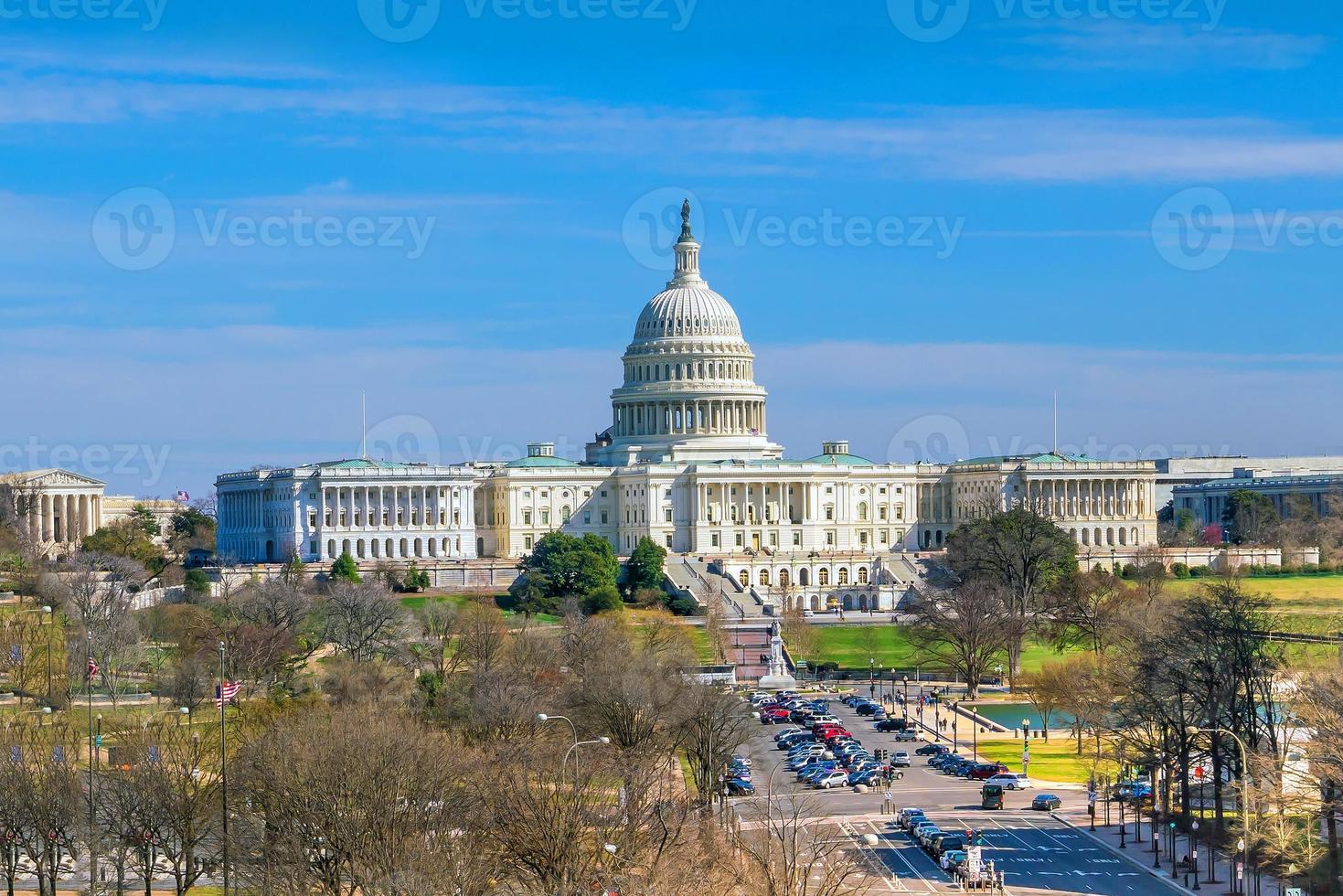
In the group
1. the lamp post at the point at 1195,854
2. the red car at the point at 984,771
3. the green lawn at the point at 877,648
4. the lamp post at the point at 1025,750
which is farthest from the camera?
the green lawn at the point at 877,648

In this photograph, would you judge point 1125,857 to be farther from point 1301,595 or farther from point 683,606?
point 683,606

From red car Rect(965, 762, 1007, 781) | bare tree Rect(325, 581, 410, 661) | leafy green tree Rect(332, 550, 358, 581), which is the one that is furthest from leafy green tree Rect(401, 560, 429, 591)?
red car Rect(965, 762, 1007, 781)

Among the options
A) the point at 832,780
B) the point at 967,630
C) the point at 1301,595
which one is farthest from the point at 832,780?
the point at 1301,595

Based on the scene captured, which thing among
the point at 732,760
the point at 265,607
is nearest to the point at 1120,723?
the point at 732,760

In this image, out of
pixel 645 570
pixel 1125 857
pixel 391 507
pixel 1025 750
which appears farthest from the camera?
pixel 391 507

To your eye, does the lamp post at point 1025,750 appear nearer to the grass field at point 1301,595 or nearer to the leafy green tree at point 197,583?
the grass field at point 1301,595

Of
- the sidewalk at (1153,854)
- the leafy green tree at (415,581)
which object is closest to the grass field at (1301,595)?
the sidewalk at (1153,854)
